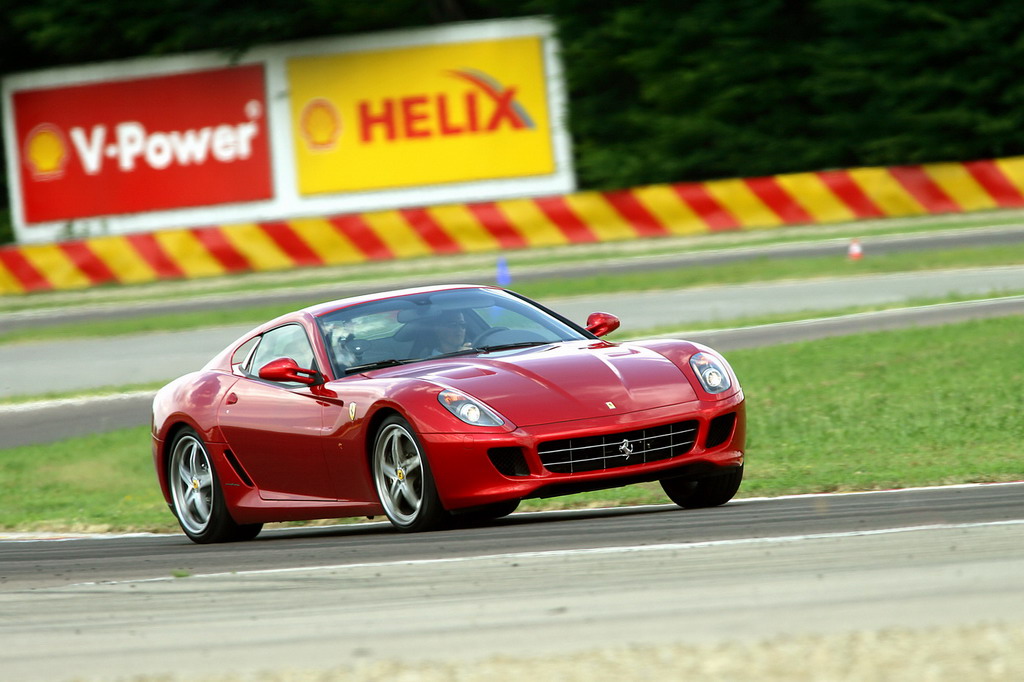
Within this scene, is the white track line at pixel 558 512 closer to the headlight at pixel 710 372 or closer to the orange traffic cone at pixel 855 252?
the headlight at pixel 710 372

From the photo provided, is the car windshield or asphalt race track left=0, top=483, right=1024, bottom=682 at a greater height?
the car windshield

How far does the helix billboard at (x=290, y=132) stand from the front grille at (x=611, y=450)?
891 inches

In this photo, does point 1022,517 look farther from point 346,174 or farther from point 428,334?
point 346,174

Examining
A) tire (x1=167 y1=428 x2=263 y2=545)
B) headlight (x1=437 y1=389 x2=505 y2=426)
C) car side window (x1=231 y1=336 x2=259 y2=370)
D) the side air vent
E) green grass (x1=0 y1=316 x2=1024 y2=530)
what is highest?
headlight (x1=437 y1=389 x2=505 y2=426)

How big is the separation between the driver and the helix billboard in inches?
848

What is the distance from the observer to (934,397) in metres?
12.8

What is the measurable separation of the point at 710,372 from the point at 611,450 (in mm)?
764

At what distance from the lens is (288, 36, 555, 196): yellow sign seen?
101 feet

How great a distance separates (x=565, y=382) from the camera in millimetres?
8445

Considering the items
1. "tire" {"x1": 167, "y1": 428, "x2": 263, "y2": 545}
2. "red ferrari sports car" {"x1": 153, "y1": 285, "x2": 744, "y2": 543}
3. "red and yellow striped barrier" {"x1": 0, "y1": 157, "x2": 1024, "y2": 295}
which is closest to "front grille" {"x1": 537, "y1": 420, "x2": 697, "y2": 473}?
"red ferrari sports car" {"x1": 153, "y1": 285, "x2": 744, "y2": 543}

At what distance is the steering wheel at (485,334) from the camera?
30.5 ft

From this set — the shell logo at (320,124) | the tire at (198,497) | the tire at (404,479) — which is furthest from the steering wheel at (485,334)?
the shell logo at (320,124)

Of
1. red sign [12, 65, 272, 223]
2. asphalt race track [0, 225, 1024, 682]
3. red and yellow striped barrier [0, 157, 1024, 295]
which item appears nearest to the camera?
asphalt race track [0, 225, 1024, 682]

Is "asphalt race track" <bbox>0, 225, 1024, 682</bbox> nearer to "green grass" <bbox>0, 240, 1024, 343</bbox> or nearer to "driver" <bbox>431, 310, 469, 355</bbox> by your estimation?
"driver" <bbox>431, 310, 469, 355</bbox>
